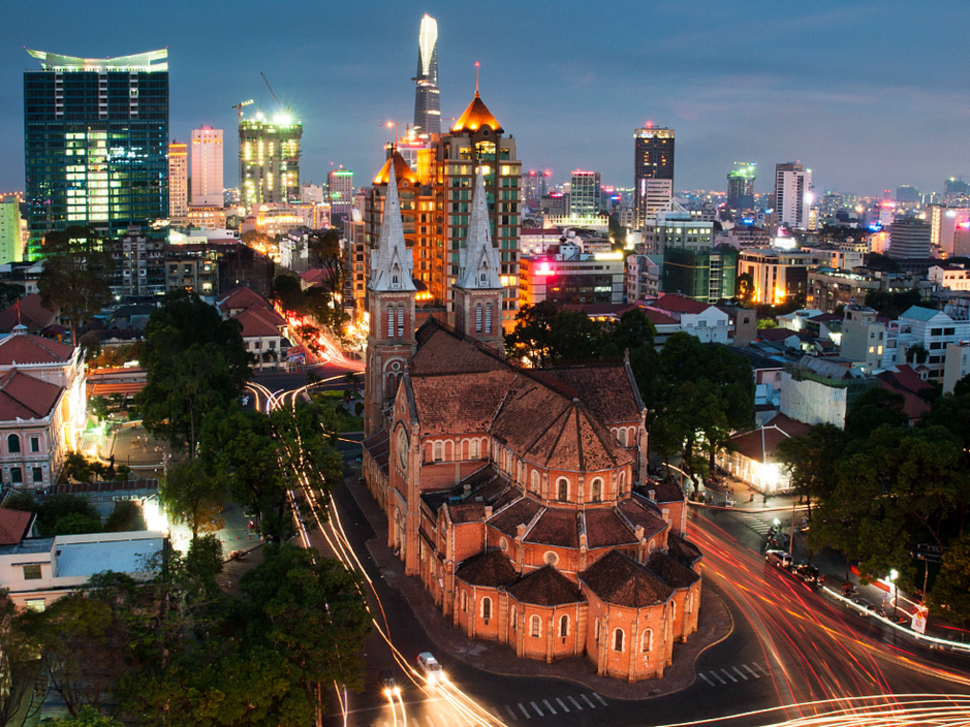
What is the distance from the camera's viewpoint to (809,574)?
203 feet

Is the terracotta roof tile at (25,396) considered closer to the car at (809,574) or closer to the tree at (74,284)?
the tree at (74,284)

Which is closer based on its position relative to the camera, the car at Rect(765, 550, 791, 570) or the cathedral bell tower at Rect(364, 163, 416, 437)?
the car at Rect(765, 550, 791, 570)

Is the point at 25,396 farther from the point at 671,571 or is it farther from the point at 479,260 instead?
the point at 671,571

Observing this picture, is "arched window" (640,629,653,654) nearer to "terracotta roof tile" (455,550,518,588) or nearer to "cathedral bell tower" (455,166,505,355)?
"terracotta roof tile" (455,550,518,588)

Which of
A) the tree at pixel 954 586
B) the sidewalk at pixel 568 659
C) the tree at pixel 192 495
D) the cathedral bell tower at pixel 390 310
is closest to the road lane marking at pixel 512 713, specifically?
the sidewalk at pixel 568 659

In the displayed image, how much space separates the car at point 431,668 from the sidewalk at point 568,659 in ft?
5.29

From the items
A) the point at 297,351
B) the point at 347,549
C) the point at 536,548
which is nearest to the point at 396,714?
the point at 536,548

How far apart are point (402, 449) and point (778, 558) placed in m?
27.7

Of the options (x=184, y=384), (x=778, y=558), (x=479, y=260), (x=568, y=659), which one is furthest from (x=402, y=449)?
(x=778, y=558)

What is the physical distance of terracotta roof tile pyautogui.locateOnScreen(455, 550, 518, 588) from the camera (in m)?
53.3

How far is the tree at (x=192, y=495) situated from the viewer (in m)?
62.2

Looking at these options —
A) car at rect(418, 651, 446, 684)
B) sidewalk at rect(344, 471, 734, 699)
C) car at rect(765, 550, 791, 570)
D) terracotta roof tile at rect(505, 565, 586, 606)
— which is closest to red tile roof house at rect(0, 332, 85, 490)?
sidewalk at rect(344, 471, 734, 699)

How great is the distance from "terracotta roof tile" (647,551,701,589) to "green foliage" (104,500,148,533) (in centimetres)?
3444

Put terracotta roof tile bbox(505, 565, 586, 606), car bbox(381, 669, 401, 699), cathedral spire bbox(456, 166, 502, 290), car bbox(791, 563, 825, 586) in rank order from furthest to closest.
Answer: cathedral spire bbox(456, 166, 502, 290) → car bbox(791, 563, 825, 586) → terracotta roof tile bbox(505, 565, 586, 606) → car bbox(381, 669, 401, 699)
